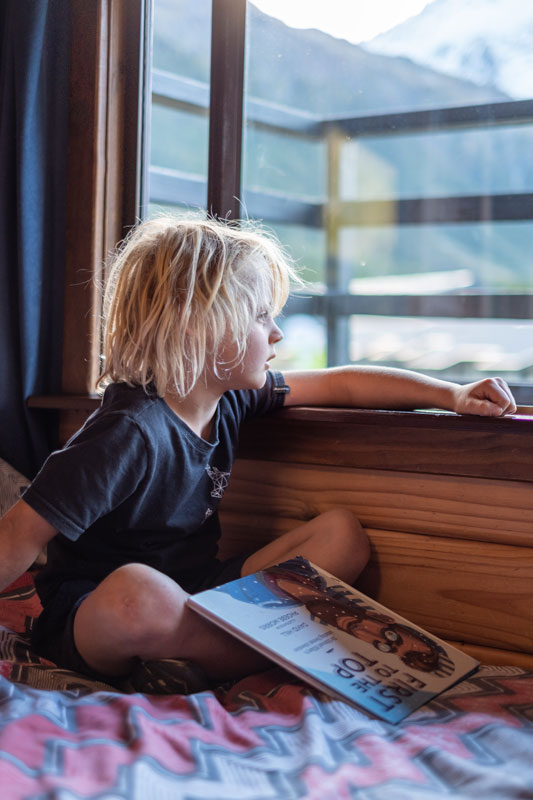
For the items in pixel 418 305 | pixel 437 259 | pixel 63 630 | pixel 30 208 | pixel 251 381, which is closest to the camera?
pixel 63 630

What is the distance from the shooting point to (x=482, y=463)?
105 centimetres

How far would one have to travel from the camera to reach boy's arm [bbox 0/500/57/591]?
90 cm

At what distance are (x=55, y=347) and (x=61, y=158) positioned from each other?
0.38m

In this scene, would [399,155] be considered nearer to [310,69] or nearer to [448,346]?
[310,69]

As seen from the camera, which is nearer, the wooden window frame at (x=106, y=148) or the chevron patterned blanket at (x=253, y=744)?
the chevron patterned blanket at (x=253, y=744)

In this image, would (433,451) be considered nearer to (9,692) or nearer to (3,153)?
(9,692)

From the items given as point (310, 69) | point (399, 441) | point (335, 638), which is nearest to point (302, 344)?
point (310, 69)

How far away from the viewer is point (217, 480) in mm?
1099

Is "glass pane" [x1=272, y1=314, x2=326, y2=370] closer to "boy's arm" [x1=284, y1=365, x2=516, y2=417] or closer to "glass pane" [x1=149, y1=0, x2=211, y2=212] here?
"glass pane" [x1=149, y1=0, x2=211, y2=212]

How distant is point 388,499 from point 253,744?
1.66 ft

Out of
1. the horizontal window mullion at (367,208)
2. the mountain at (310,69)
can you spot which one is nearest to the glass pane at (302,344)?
the horizontal window mullion at (367,208)

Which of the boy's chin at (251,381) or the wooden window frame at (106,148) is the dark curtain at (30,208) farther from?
the boy's chin at (251,381)

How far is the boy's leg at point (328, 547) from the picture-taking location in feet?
3.51

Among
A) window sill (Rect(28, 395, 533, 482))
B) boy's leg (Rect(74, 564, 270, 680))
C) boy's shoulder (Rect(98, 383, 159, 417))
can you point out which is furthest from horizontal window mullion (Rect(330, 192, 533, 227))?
boy's leg (Rect(74, 564, 270, 680))
